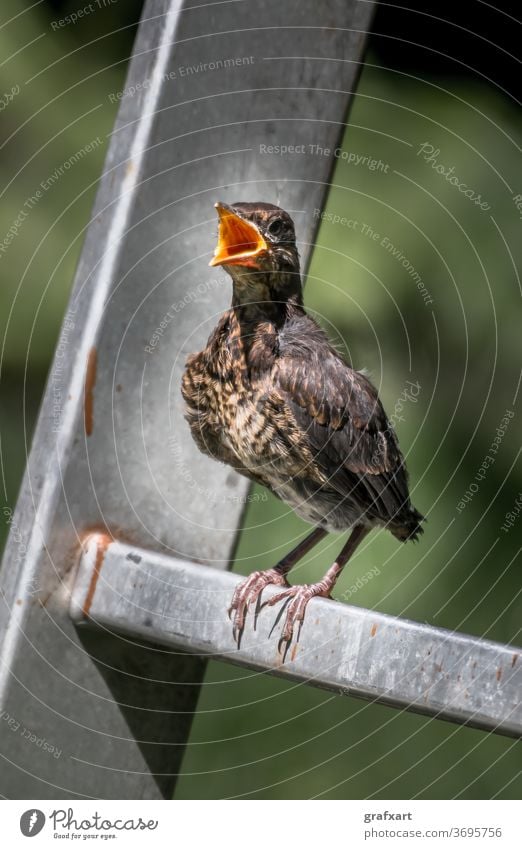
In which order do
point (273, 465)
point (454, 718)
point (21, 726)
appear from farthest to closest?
point (273, 465) < point (21, 726) < point (454, 718)

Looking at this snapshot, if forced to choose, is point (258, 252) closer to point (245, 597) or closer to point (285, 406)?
point (285, 406)

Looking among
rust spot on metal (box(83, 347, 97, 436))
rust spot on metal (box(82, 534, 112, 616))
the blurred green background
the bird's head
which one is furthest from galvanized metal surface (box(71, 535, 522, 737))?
the blurred green background

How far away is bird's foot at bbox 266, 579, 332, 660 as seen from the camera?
45.0 inches

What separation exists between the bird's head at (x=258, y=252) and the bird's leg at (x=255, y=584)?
0.32 m

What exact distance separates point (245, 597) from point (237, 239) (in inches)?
15.5

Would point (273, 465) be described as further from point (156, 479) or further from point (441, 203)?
point (441, 203)

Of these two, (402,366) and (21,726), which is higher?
(402,366)

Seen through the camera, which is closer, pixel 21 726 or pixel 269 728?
pixel 21 726

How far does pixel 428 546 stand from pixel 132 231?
0.95 m

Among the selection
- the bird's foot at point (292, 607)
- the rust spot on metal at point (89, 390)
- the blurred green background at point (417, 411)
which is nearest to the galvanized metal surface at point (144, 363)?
the rust spot on metal at point (89, 390)

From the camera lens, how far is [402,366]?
6.47 feet

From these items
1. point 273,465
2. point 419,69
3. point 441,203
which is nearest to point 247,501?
point 273,465

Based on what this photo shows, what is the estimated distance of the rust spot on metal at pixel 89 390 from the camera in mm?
1271

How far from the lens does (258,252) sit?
1.39 m
